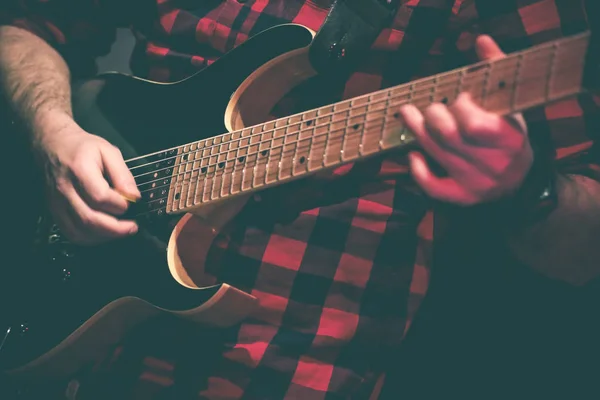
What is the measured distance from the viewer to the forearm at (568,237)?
22.3 inches

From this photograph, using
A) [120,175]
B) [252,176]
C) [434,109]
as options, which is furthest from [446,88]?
[120,175]

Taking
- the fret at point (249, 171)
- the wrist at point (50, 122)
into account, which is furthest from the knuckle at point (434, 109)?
the wrist at point (50, 122)

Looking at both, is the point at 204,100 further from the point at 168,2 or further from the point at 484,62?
the point at 484,62

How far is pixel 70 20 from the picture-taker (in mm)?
995

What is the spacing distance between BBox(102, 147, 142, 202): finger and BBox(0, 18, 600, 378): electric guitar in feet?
0.08

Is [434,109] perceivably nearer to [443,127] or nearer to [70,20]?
[443,127]

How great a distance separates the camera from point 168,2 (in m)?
0.92

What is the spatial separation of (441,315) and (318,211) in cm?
36

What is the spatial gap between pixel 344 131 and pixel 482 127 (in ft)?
0.54

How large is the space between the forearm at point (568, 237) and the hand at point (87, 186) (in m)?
0.60

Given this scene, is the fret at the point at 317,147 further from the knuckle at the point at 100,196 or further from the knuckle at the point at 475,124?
the knuckle at the point at 100,196

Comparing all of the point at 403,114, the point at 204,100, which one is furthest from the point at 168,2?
the point at 403,114

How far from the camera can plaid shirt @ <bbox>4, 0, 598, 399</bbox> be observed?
2.39 ft

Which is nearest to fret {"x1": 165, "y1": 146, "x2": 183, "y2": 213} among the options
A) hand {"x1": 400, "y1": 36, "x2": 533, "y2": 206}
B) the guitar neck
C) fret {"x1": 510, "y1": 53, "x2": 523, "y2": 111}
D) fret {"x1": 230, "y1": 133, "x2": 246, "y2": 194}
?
the guitar neck
